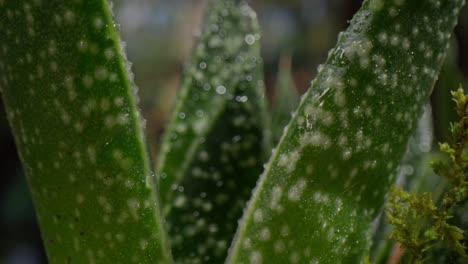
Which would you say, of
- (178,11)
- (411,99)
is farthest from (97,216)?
(178,11)

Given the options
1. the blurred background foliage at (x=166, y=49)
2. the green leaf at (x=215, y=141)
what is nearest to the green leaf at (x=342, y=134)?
the green leaf at (x=215, y=141)

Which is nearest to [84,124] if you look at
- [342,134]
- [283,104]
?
[342,134]

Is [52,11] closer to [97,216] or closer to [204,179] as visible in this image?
[97,216]

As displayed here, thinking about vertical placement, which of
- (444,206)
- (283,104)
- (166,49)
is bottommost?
(444,206)

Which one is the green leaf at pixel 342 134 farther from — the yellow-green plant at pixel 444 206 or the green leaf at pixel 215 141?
the green leaf at pixel 215 141

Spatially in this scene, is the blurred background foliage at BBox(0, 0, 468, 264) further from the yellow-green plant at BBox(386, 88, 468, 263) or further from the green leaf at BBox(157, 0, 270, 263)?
the yellow-green plant at BBox(386, 88, 468, 263)

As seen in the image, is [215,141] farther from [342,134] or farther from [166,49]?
[166,49]

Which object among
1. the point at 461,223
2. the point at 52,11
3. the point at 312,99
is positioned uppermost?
the point at 52,11
